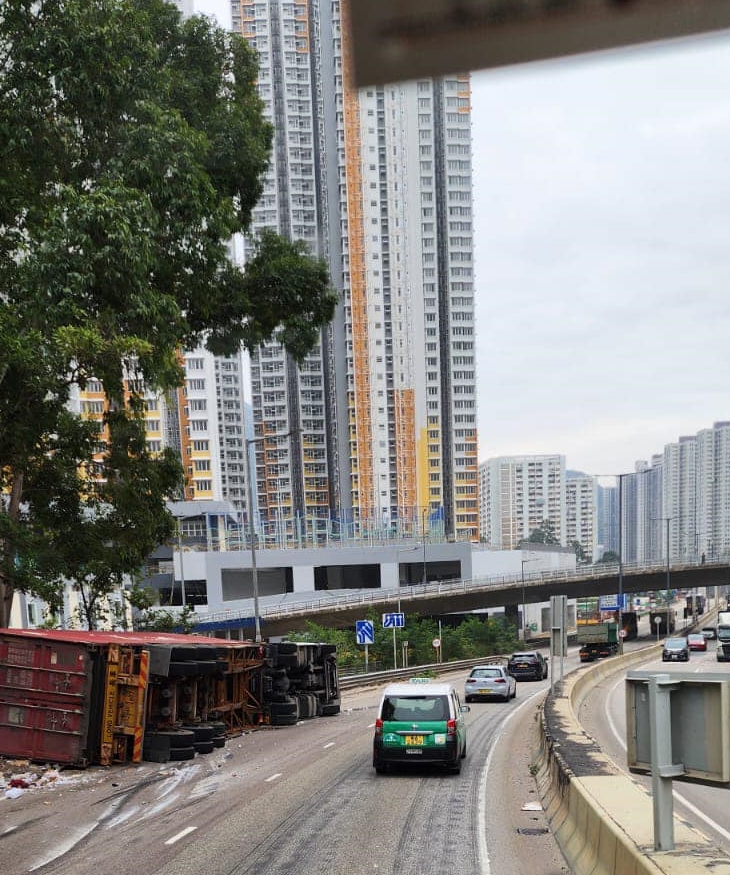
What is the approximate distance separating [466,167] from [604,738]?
116067 millimetres

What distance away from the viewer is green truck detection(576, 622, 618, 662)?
194 feet

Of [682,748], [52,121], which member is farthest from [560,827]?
[52,121]

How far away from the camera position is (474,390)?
126688 millimetres

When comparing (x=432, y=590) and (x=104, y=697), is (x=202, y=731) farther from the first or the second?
(x=432, y=590)

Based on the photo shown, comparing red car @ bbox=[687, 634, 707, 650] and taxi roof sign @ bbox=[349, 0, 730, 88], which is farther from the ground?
taxi roof sign @ bbox=[349, 0, 730, 88]

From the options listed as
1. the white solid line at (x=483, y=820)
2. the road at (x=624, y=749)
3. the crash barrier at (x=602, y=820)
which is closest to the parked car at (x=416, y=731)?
the white solid line at (x=483, y=820)

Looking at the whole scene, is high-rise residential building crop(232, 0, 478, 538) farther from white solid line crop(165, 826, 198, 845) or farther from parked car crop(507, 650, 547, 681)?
white solid line crop(165, 826, 198, 845)

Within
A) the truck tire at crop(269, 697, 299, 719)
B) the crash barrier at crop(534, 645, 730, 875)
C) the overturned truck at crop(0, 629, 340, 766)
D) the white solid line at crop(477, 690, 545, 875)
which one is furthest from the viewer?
the truck tire at crop(269, 697, 299, 719)

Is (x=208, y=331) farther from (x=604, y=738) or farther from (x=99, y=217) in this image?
(x=604, y=738)

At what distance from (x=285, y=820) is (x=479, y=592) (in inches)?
2636

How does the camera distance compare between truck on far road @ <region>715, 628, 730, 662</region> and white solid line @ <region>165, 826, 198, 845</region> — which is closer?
white solid line @ <region>165, 826, 198, 845</region>

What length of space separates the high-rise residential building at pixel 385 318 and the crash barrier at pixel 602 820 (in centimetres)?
10477

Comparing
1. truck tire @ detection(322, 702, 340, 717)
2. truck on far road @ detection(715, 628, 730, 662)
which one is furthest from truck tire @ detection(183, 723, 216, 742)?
truck on far road @ detection(715, 628, 730, 662)

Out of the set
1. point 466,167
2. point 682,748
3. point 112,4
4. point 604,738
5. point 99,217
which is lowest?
point 604,738
